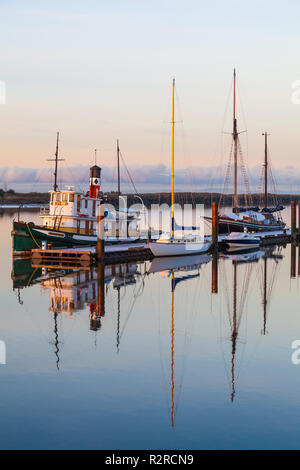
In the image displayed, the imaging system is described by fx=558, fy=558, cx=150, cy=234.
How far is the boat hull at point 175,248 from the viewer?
143 feet

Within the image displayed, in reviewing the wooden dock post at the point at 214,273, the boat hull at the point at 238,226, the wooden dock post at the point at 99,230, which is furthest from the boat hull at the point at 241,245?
the wooden dock post at the point at 99,230

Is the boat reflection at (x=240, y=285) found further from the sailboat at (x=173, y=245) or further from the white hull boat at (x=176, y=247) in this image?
the sailboat at (x=173, y=245)

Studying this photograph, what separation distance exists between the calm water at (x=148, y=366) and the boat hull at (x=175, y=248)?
37.3ft

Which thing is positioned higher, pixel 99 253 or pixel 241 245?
pixel 241 245

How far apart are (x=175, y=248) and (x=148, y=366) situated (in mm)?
28181

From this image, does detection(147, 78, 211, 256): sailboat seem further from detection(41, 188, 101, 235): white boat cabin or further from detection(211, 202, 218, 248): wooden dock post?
detection(41, 188, 101, 235): white boat cabin

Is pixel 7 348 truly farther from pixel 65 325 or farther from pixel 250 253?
pixel 250 253

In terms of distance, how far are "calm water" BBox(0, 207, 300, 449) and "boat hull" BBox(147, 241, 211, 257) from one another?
37.3 feet

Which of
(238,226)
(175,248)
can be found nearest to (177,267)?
(175,248)

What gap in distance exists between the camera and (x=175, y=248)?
44.8 meters

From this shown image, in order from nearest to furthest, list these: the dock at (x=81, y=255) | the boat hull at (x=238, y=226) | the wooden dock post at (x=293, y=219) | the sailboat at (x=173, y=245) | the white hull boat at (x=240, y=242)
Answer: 1. the dock at (x=81, y=255)
2. the sailboat at (x=173, y=245)
3. the white hull boat at (x=240, y=242)
4. the wooden dock post at (x=293, y=219)
5. the boat hull at (x=238, y=226)

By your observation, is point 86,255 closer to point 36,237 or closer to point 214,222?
point 36,237

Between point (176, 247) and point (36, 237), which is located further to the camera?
point (176, 247)

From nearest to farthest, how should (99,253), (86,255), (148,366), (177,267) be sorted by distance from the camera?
(148,366)
(86,255)
(99,253)
(177,267)
